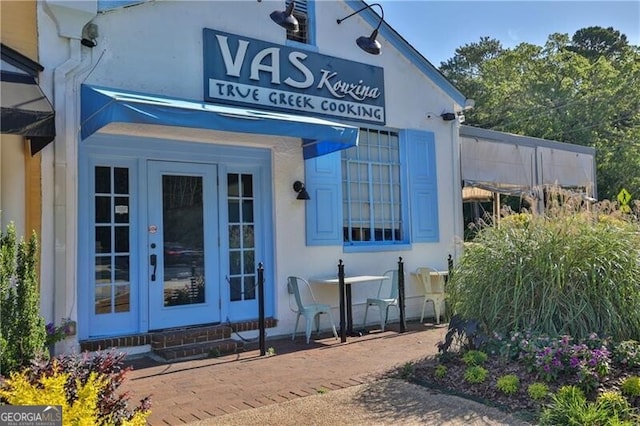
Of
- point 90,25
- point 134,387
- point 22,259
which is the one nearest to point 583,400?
point 134,387

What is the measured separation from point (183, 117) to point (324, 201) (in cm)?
297

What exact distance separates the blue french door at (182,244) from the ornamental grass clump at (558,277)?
11.0 ft

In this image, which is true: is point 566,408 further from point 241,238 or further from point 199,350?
point 241,238

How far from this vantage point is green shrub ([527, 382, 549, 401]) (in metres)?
4.30

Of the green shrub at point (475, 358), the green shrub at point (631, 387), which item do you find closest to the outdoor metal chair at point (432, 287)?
the green shrub at point (475, 358)

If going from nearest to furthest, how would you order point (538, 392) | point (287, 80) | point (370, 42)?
1. point (538, 392)
2. point (287, 80)
3. point (370, 42)

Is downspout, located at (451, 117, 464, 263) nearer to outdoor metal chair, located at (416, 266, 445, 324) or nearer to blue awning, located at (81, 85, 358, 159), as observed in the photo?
outdoor metal chair, located at (416, 266, 445, 324)

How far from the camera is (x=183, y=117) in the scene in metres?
5.80

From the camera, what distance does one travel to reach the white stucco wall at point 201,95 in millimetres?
5938

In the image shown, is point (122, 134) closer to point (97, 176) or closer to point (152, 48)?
point (97, 176)

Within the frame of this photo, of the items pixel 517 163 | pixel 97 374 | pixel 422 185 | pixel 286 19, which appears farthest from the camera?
pixel 517 163

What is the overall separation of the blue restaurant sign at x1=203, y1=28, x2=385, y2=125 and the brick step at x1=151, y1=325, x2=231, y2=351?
3.05 meters

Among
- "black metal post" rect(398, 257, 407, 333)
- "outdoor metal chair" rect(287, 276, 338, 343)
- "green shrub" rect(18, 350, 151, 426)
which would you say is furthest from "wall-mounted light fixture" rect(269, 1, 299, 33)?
"green shrub" rect(18, 350, 151, 426)

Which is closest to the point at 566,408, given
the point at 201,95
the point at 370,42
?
the point at 201,95
